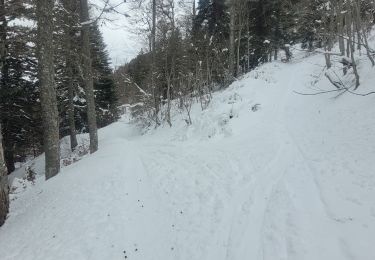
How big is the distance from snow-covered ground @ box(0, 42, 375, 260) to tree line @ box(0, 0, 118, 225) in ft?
6.21

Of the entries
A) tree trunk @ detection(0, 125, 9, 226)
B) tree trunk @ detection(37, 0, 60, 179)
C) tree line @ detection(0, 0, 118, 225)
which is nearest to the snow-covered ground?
tree trunk @ detection(0, 125, 9, 226)

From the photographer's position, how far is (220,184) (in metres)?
7.37

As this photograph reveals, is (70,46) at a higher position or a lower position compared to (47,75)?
higher

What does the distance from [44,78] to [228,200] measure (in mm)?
6022

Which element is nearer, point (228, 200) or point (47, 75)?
point (228, 200)

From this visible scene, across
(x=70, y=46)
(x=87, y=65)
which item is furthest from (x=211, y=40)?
(x=87, y=65)

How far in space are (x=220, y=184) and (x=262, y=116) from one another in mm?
6211

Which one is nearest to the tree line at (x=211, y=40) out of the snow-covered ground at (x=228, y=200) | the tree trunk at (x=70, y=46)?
the tree trunk at (x=70, y=46)

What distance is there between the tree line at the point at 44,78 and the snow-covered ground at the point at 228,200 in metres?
1.89

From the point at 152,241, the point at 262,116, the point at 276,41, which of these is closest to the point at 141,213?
the point at 152,241

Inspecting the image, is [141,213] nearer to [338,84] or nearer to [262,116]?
[262,116]

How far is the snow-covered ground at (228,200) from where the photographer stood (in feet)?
16.1

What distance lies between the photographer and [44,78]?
925 cm

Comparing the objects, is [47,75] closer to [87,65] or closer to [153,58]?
[87,65]
